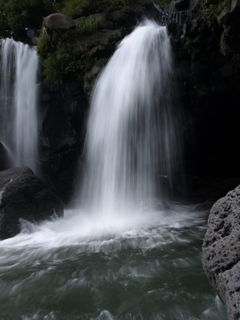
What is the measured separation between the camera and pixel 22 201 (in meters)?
6.79

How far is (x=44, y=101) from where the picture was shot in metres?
10.2

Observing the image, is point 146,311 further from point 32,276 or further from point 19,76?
point 19,76

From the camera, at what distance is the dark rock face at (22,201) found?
247 inches

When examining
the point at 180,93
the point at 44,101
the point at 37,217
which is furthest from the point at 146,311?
the point at 44,101

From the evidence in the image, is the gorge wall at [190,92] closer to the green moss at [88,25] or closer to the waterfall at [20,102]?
the green moss at [88,25]

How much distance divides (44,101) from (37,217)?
5391 millimetres

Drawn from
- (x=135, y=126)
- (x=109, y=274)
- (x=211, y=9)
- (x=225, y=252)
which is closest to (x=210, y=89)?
(x=211, y=9)

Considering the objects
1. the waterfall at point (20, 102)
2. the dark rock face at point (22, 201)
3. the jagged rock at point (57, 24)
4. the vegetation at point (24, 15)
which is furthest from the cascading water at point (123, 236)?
the vegetation at point (24, 15)

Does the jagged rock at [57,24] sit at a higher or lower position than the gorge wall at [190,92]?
higher

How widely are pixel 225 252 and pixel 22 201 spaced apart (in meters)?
5.85

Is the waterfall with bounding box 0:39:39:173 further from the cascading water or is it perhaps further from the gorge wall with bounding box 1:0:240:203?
the cascading water

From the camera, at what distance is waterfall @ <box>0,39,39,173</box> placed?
410 inches

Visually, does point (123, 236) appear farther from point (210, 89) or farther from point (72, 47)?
point (72, 47)

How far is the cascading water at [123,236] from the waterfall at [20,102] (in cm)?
317
